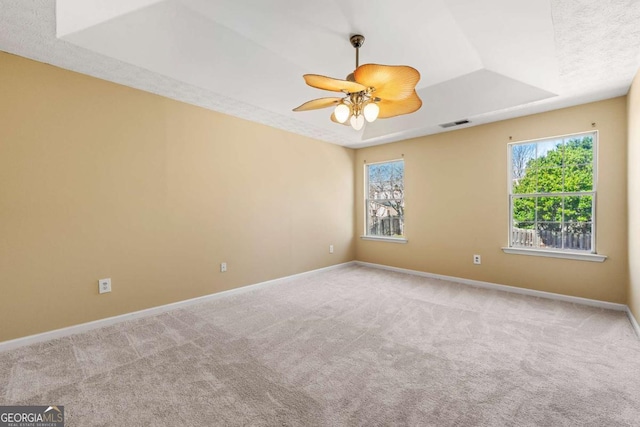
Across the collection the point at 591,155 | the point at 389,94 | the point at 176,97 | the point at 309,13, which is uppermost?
the point at 309,13

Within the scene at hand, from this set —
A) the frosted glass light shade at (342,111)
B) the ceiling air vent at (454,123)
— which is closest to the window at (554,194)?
the ceiling air vent at (454,123)

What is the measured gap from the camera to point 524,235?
391 centimetres

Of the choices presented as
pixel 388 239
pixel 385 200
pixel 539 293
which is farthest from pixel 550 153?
pixel 388 239

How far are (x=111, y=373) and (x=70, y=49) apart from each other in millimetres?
2559

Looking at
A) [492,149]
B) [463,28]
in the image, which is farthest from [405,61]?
[492,149]

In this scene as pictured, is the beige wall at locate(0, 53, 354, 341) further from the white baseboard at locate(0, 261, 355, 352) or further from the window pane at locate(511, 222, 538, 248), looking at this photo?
the window pane at locate(511, 222, 538, 248)

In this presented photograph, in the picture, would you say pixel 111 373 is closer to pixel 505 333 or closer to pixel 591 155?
pixel 505 333

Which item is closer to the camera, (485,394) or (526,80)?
(485,394)

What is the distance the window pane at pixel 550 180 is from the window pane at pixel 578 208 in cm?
18

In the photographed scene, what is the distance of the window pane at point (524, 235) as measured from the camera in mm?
3846

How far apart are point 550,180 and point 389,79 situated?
3.18 metres

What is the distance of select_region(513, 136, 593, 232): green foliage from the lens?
136 inches

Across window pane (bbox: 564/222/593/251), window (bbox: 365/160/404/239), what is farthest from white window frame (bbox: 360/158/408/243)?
window pane (bbox: 564/222/593/251)

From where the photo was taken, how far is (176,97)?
10.8 feet
